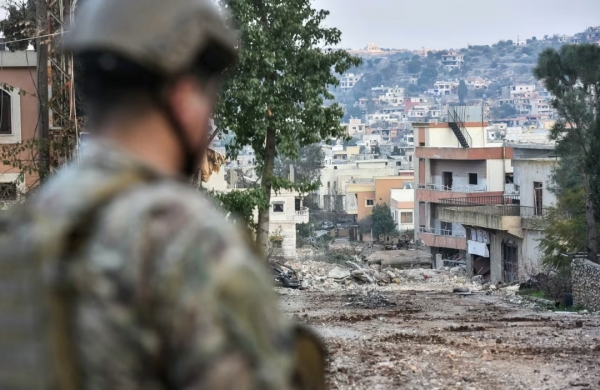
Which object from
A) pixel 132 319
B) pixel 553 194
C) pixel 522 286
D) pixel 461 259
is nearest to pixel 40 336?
pixel 132 319

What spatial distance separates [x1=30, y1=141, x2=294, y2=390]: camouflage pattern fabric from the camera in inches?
54.7

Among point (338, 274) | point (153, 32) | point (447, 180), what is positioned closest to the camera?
point (153, 32)

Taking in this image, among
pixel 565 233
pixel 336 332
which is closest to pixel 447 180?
pixel 565 233

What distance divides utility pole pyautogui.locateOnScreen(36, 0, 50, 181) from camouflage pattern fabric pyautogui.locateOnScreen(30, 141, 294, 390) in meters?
16.1

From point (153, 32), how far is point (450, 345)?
39.1 feet

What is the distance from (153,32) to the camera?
1561mm

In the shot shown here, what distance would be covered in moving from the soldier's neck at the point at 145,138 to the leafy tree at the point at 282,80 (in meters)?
20.8

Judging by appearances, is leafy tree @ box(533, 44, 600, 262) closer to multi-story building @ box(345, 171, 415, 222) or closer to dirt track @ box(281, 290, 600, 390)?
dirt track @ box(281, 290, 600, 390)

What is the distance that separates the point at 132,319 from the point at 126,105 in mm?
367

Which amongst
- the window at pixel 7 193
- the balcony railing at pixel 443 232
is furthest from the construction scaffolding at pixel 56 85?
the balcony railing at pixel 443 232

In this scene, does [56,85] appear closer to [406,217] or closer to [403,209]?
[403,209]

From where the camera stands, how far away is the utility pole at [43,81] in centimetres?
1706

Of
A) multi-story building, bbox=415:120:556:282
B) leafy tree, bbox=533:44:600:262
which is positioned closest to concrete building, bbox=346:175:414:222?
multi-story building, bbox=415:120:556:282

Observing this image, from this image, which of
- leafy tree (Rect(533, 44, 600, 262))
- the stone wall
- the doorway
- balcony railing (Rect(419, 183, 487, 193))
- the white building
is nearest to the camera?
the stone wall
